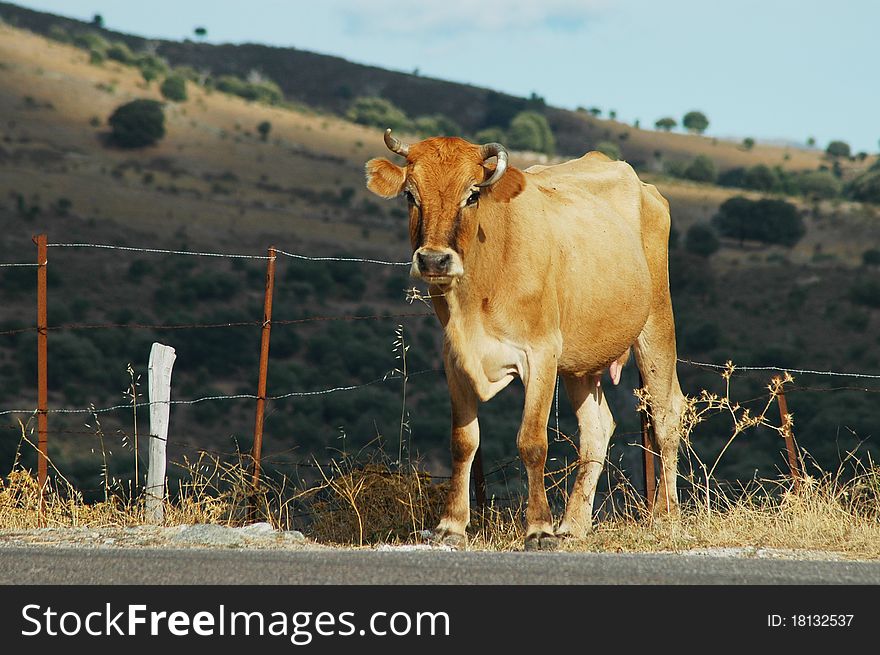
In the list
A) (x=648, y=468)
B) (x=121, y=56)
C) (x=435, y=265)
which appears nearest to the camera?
(x=435, y=265)

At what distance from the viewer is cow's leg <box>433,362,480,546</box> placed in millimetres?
8461

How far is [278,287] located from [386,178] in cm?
4909

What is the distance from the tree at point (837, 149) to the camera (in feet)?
418

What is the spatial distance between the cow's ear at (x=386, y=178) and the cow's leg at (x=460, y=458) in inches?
47.1

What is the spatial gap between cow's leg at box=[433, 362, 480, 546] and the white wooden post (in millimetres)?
2044

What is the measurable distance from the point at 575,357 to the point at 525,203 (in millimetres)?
1187

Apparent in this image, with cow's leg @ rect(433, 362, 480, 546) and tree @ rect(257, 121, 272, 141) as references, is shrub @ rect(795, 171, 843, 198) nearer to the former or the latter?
tree @ rect(257, 121, 272, 141)

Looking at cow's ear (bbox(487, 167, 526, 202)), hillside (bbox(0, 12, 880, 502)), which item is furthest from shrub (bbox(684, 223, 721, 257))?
cow's ear (bbox(487, 167, 526, 202))

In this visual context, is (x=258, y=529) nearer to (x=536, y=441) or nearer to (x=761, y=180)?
(x=536, y=441)

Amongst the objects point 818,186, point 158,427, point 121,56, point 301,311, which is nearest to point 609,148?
point 818,186

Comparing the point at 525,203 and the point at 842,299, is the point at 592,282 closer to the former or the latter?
the point at 525,203

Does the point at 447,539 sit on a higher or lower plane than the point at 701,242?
higher

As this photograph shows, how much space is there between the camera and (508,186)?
8.54 meters

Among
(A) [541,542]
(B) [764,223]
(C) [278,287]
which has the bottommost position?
(C) [278,287]
